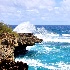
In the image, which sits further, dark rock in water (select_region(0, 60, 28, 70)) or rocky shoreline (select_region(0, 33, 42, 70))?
rocky shoreline (select_region(0, 33, 42, 70))

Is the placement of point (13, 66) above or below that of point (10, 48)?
below

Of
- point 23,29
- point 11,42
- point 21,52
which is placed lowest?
point 11,42

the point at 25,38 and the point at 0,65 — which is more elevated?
the point at 25,38

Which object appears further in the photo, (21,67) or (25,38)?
(25,38)

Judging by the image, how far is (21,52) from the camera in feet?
203

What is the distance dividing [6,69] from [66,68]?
27.0m

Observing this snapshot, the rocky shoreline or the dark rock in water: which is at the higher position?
the rocky shoreline

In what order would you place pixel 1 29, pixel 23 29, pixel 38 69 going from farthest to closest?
pixel 23 29
pixel 1 29
pixel 38 69

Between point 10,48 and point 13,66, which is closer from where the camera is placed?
point 13,66

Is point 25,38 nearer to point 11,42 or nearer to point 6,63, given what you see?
point 11,42

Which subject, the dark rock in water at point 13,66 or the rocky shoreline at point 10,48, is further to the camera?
the rocky shoreline at point 10,48

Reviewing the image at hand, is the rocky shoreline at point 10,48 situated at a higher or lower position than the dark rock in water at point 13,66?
higher

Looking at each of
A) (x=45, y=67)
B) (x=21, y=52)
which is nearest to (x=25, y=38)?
(x=21, y=52)

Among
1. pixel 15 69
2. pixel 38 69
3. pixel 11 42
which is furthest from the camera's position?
pixel 38 69
